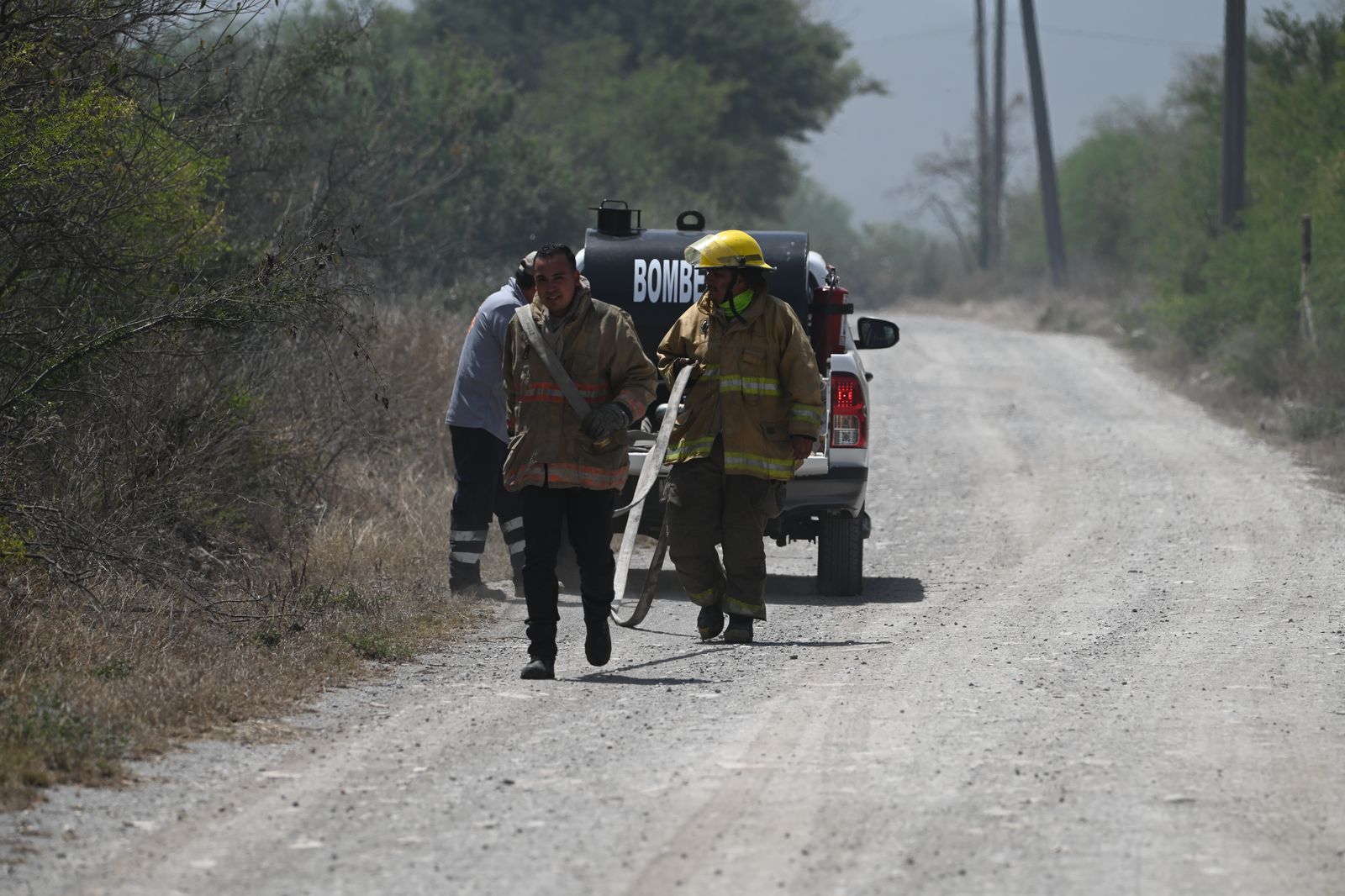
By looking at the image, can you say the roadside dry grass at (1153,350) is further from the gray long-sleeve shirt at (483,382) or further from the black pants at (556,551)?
the black pants at (556,551)

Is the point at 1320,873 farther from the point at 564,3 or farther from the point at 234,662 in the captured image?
the point at 564,3

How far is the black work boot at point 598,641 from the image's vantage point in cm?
816

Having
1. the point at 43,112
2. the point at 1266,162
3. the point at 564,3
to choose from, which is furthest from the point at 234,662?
the point at 564,3

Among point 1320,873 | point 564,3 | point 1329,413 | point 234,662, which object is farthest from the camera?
point 564,3

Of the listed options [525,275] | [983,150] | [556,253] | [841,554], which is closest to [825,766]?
[556,253]

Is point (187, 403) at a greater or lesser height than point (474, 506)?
greater

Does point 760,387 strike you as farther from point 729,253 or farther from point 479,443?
point 479,443

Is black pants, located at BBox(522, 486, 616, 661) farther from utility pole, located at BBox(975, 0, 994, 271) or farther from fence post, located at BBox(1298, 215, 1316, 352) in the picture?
utility pole, located at BBox(975, 0, 994, 271)

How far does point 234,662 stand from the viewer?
7531mm

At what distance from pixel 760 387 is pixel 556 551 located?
1.39m

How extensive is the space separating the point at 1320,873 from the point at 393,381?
1050 cm

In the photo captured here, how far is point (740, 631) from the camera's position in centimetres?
906

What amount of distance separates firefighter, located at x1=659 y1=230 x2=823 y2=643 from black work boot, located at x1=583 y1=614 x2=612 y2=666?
877 mm

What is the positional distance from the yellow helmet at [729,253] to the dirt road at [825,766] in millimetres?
1833
